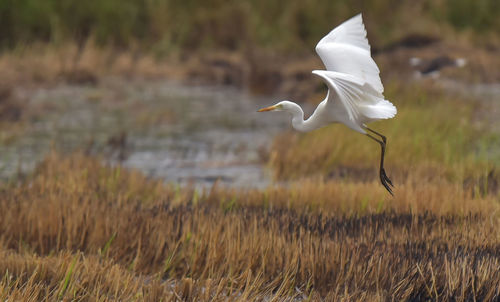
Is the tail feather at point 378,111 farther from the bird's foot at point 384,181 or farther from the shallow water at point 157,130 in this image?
the shallow water at point 157,130

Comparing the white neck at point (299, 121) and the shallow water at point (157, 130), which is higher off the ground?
the white neck at point (299, 121)

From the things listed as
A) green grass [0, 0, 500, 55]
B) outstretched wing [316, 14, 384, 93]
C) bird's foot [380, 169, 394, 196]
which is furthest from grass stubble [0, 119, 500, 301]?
green grass [0, 0, 500, 55]

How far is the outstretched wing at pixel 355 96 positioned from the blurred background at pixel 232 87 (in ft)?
6.49

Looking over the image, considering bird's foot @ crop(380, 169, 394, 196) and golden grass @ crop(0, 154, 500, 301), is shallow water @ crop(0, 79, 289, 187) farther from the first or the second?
bird's foot @ crop(380, 169, 394, 196)

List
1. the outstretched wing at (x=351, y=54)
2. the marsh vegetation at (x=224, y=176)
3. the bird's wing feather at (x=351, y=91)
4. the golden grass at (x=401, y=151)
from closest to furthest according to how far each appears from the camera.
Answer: the bird's wing feather at (x=351, y=91) < the marsh vegetation at (x=224, y=176) < the outstretched wing at (x=351, y=54) < the golden grass at (x=401, y=151)

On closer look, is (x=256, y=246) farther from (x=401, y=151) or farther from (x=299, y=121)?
(x=401, y=151)

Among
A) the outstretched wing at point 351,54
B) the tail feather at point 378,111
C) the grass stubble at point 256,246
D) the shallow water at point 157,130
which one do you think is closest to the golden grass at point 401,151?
the shallow water at point 157,130

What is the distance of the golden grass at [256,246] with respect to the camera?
3.21 meters

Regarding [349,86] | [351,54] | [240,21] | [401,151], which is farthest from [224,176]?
[240,21]

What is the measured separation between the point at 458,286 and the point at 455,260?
182mm

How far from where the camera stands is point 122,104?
13109 mm

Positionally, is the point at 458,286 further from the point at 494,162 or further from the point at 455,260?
the point at 494,162

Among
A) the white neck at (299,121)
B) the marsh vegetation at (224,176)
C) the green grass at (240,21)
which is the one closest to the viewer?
the marsh vegetation at (224,176)

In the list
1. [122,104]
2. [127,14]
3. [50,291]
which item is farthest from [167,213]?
[127,14]
